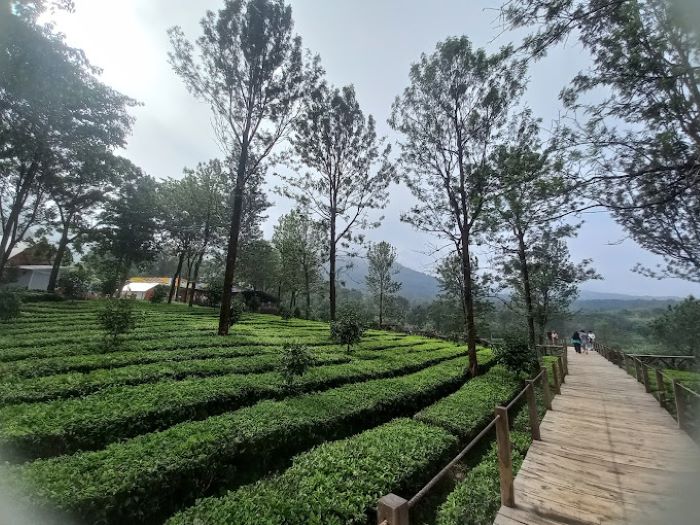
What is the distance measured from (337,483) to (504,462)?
7.94 ft

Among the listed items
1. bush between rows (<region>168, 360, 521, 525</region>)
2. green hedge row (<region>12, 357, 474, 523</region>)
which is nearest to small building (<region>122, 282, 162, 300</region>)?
green hedge row (<region>12, 357, 474, 523</region>)

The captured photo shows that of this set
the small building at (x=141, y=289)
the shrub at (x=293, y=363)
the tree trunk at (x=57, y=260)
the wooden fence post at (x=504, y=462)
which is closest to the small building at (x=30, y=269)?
the small building at (x=141, y=289)

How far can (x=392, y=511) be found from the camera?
239 centimetres

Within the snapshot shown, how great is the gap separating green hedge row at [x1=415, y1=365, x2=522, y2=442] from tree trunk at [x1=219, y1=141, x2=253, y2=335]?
1069 centimetres

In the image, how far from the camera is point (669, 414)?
28.7ft

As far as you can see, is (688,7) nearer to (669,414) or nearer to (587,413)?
(587,413)

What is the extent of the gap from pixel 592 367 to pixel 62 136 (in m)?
34.7

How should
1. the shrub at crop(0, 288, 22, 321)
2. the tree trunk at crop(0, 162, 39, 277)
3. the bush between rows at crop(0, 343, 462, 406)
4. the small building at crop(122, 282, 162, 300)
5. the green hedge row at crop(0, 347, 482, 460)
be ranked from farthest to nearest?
the small building at crop(122, 282, 162, 300), the tree trunk at crop(0, 162, 39, 277), the shrub at crop(0, 288, 22, 321), the bush between rows at crop(0, 343, 462, 406), the green hedge row at crop(0, 347, 482, 460)

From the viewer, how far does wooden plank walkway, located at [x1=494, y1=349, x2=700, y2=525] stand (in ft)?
13.6

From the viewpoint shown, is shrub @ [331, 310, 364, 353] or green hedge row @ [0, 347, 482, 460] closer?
green hedge row @ [0, 347, 482, 460]

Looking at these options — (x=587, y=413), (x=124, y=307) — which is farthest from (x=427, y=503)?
(x=124, y=307)

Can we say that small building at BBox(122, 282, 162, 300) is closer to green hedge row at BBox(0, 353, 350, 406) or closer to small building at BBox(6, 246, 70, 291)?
small building at BBox(6, 246, 70, 291)

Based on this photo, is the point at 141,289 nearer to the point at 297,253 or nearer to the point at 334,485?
the point at 297,253

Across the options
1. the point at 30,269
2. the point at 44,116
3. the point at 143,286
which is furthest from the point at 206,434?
the point at 143,286
